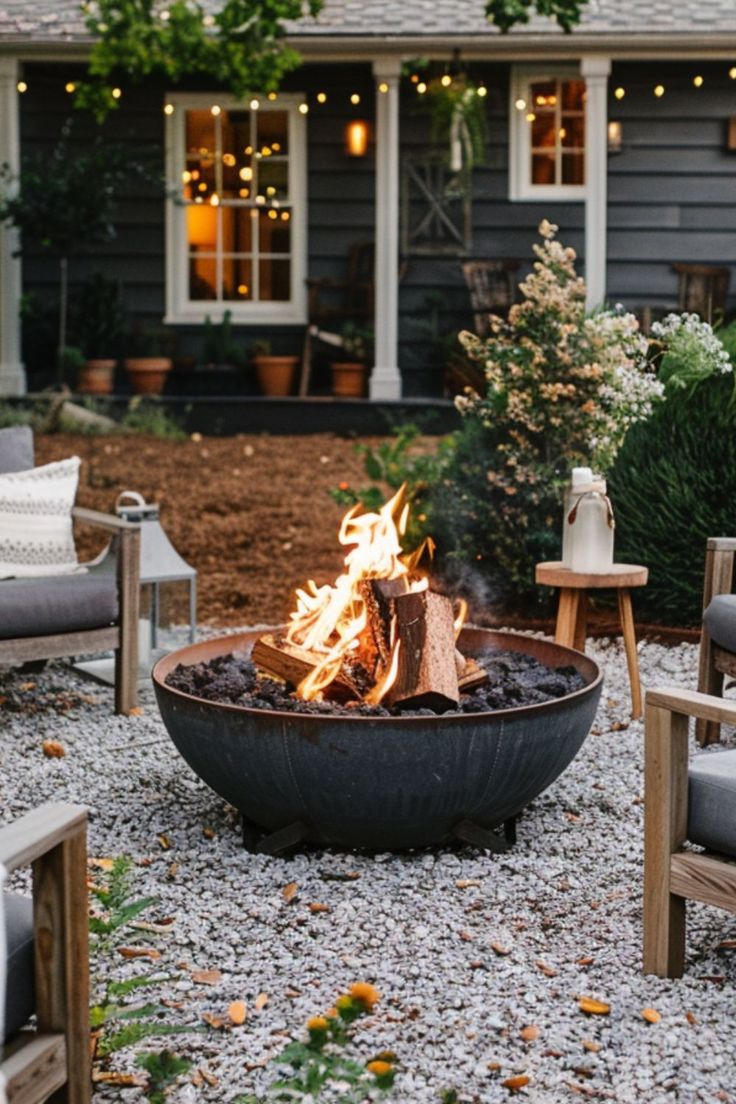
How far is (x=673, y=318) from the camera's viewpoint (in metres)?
6.13

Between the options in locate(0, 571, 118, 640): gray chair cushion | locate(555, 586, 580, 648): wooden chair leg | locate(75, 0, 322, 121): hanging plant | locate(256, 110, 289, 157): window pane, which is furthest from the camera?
locate(256, 110, 289, 157): window pane

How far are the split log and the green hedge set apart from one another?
9.83ft

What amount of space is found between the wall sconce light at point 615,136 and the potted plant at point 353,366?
2546mm

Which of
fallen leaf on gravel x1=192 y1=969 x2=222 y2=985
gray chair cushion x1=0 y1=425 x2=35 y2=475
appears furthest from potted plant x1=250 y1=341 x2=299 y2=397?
fallen leaf on gravel x1=192 y1=969 x2=222 y2=985

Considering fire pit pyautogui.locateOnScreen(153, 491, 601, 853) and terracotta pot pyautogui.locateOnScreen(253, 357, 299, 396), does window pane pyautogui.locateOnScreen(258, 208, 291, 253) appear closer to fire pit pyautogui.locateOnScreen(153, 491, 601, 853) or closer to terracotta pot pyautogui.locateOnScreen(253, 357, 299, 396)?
terracotta pot pyautogui.locateOnScreen(253, 357, 299, 396)

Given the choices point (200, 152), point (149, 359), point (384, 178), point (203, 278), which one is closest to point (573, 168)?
point (384, 178)

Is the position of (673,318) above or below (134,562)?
above

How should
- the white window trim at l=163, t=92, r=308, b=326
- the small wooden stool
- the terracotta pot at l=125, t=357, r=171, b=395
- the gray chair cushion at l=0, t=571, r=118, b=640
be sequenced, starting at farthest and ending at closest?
the white window trim at l=163, t=92, r=308, b=326
the terracotta pot at l=125, t=357, r=171, b=395
the small wooden stool
the gray chair cushion at l=0, t=571, r=118, b=640

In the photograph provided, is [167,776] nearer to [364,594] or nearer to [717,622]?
[364,594]

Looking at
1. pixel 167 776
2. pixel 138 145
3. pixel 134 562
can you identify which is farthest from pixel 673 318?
pixel 138 145

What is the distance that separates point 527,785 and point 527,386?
3123 mm

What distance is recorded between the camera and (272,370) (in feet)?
41.5

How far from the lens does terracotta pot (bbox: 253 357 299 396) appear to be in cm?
1262

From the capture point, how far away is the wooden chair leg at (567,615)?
532 cm
